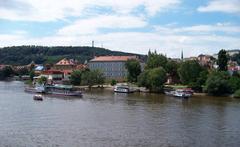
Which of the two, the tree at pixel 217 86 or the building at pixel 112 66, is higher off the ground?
the building at pixel 112 66

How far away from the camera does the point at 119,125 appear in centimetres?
3688

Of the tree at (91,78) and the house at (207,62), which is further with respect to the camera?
the house at (207,62)

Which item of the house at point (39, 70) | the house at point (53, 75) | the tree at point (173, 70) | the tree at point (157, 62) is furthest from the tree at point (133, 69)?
the house at point (39, 70)

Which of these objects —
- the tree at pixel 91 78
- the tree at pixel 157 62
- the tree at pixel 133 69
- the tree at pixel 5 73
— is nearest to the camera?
the tree at pixel 91 78

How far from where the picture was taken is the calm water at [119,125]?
30097 mm

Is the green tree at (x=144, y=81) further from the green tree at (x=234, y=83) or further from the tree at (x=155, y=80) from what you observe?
the green tree at (x=234, y=83)

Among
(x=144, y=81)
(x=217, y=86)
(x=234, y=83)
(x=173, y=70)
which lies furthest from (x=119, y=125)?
(x=173, y=70)

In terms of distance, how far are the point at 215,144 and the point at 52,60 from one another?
170280mm

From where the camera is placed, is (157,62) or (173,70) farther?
(173,70)

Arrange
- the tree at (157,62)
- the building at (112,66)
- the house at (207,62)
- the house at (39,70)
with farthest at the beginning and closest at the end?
the house at (39,70), the building at (112,66), the house at (207,62), the tree at (157,62)

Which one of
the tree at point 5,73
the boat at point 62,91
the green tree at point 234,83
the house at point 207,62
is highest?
the house at point 207,62

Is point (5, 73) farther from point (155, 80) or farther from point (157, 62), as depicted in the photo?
point (155, 80)

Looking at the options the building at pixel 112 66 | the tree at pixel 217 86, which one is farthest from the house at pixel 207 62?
the tree at pixel 217 86

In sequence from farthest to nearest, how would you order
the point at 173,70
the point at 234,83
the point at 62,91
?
the point at 173,70
the point at 234,83
the point at 62,91
